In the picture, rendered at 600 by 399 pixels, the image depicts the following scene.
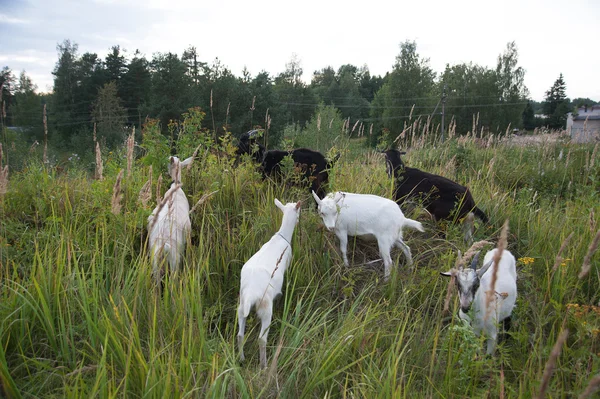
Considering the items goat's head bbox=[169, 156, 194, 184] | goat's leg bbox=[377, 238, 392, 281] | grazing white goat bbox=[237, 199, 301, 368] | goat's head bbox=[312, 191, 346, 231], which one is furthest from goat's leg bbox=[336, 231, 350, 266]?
goat's head bbox=[169, 156, 194, 184]

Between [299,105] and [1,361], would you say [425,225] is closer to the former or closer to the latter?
[1,361]

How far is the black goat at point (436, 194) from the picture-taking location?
421 cm

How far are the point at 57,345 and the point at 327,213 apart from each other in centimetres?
218

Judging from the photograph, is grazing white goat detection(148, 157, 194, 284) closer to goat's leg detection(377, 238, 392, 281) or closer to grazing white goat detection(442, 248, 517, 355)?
goat's leg detection(377, 238, 392, 281)

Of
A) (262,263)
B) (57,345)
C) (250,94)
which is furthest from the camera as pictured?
(250,94)

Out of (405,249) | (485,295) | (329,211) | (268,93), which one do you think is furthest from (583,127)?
(268,93)

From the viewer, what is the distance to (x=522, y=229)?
4477mm

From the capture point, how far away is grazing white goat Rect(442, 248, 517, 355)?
8.00 ft

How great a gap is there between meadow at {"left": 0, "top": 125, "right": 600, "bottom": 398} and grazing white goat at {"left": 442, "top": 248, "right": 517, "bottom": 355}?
12 centimetres

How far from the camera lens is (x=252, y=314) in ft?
9.75

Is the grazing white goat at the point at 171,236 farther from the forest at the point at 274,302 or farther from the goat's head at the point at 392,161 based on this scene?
the goat's head at the point at 392,161

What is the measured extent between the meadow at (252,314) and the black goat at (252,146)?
1.59ft

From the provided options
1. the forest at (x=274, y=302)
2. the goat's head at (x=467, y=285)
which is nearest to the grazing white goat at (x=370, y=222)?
the forest at (x=274, y=302)

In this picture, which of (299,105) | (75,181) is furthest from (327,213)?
(299,105)
